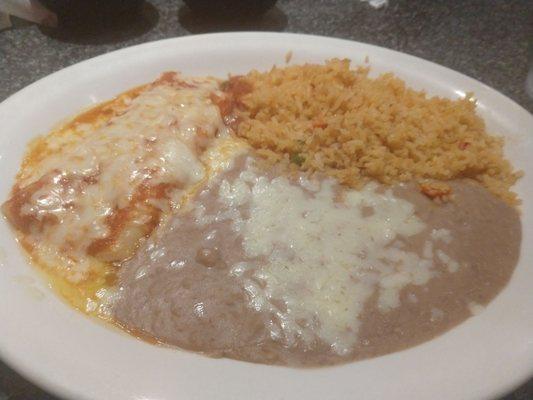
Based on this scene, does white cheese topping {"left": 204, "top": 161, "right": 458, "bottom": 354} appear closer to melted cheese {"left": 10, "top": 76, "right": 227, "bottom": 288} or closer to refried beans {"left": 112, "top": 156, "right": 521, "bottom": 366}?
refried beans {"left": 112, "top": 156, "right": 521, "bottom": 366}

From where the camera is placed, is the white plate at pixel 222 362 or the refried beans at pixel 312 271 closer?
the white plate at pixel 222 362

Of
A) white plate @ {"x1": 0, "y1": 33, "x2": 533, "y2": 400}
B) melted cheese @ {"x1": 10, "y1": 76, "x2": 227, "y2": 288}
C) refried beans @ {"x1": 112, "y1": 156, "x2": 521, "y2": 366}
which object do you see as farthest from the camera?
melted cheese @ {"x1": 10, "y1": 76, "x2": 227, "y2": 288}

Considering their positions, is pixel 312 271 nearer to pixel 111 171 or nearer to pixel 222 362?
pixel 222 362

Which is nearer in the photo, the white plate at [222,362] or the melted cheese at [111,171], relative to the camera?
the white plate at [222,362]

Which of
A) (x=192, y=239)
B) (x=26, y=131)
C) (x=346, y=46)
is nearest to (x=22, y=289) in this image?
(x=192, y=239)

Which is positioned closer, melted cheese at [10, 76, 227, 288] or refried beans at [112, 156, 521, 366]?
refried beans at [112, 156, 521, 366]

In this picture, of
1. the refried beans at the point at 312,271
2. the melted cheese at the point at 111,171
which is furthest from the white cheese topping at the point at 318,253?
the melted cheese at the point at 111,171

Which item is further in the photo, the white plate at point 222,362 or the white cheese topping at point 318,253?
the white cheese topping at point 318,253

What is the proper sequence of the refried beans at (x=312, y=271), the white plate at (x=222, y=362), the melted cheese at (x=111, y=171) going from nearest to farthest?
the white plate at (x=222, y=362), the refried beans at (x=312, y=271), the melted cheese at (x=111, y=171)

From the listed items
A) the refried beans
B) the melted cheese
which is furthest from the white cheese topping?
the melted cheese

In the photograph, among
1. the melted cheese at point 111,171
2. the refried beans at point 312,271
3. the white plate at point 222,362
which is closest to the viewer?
the white plate at point 222,362

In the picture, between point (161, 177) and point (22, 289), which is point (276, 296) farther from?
point (22, 289)

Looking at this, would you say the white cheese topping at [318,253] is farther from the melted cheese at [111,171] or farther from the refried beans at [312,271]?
the melted cheese at [111,171]
